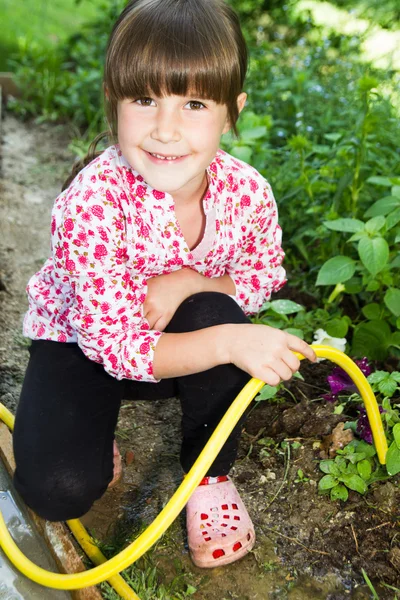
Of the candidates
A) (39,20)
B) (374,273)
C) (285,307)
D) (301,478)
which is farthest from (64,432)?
(39,20)

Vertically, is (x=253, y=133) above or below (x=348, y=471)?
above

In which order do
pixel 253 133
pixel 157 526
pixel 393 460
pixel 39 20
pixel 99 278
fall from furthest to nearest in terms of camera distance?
pixel 39 20 → pixel 253 133 → pixel 393 460 → pixel 99 278 → pixel 157 526

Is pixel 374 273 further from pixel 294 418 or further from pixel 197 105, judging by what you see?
pixel 197 105

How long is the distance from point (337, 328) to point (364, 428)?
413mm

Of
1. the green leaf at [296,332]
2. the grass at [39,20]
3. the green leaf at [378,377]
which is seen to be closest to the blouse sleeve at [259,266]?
the green leaf at [296,332]

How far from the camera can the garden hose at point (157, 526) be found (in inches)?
57.0

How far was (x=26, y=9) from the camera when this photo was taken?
556 cm

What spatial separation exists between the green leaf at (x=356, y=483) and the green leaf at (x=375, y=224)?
74cm

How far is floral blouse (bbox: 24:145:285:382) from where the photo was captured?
1660 mm

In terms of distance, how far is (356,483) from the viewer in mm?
1857

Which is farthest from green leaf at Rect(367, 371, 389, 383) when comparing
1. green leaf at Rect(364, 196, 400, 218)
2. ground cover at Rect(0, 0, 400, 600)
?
green leaf at Rect(364, 196, 400, 218)

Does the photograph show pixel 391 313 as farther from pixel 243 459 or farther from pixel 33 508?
pixel 33 508

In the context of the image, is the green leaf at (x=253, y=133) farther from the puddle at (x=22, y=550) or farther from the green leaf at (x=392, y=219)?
the puddle at (x=22, y=550)

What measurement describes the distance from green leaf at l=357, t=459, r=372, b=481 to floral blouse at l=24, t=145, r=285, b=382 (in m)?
0.58
